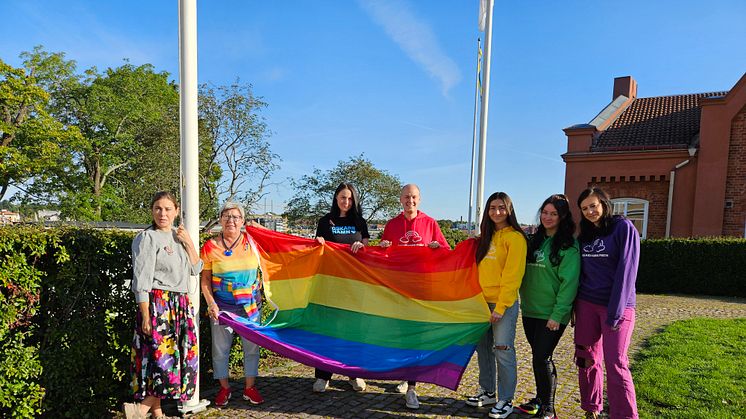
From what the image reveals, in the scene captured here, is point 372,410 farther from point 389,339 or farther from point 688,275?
point 688,275

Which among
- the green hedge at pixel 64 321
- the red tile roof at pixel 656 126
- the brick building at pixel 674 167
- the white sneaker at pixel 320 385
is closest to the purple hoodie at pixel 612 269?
the white sneaker at pixel 320 385

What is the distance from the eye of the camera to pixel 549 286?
408 centimetres

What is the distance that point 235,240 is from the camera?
4504 millimetres

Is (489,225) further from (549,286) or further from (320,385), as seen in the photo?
(320,385)

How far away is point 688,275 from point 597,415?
13.1 m

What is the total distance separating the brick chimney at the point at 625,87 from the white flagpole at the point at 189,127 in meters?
25.2

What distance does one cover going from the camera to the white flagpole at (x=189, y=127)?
425cm

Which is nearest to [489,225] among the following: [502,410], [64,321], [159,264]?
[502,410]

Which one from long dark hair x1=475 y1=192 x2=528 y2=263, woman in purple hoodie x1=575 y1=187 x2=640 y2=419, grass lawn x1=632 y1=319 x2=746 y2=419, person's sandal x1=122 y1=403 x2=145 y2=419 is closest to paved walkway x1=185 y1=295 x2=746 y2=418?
person's sandal x1=122 y1=403 x2=145 y2=419

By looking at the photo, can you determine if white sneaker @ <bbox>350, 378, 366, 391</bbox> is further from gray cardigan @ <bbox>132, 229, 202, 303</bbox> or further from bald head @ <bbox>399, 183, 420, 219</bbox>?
gray cardigan @ <bbox>132, 229, 202, 303</bbox>

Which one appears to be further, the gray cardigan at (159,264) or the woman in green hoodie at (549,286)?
the woman in green hoodie at (549,286)

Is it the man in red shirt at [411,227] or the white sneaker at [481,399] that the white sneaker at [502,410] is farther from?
the man in red shirt at [411,227]

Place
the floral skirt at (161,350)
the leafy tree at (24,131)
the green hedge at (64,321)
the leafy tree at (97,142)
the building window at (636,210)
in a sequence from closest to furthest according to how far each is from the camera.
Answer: the green hedge at (64,321)
the floral skirt at (161,350)
the building window at (636,210)
the leafy tree at (24,131)
the leafy tree at (97,142)

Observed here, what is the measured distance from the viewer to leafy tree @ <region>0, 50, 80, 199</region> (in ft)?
98.2
